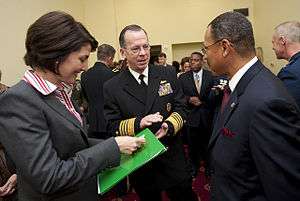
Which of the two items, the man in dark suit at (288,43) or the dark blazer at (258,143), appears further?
the man in dark suit at (288,43)

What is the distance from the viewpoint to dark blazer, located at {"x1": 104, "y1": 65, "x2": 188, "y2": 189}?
227 centimetres

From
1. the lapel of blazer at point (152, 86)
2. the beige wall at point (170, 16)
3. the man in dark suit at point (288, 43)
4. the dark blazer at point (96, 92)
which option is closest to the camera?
the lapel of blazer at point (152, 86)

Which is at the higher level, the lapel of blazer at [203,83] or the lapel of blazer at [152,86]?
the lapel of blazer at [152,86]

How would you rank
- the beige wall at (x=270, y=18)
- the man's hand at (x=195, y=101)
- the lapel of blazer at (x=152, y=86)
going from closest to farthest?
the lapel of blazer at (x=152, y=86), the man's hand at (x=195, y=101), the beige wall at (x=270, y=18)

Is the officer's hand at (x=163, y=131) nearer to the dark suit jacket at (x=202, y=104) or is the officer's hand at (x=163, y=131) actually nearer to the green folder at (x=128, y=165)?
the green folder at (x=128, y=165)

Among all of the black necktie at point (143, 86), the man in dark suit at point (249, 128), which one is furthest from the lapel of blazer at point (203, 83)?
the man in dark suit at point (249, 128)

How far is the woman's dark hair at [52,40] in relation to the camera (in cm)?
128

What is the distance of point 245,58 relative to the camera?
146cm

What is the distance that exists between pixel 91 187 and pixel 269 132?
76cm

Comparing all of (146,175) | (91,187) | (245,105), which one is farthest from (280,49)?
(91,187)

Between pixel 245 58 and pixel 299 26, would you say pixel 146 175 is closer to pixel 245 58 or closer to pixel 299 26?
pixel 245 58

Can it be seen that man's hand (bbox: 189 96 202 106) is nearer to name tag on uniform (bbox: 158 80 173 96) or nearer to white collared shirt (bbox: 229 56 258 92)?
name tag on uniform (bbox: 158 80 173 96)

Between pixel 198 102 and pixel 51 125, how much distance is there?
2.94m

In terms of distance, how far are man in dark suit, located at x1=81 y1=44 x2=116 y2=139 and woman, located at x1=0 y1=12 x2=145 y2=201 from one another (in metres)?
2.77
